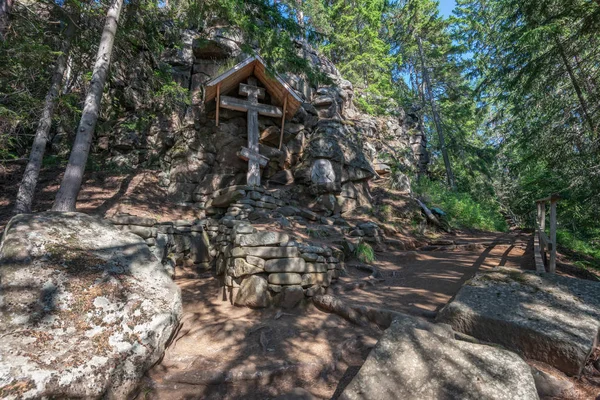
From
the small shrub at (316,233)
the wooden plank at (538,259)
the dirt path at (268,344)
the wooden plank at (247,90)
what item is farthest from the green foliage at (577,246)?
the wooden plank at (247,90)

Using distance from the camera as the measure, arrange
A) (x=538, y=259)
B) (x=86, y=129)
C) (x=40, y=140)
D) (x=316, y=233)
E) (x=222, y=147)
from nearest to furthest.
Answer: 1. (x=538, y=259)
2. (x=86, y=129)
3. (x=40, y=140)
4. (x=316, y=233)
5. (x=222, y=147)

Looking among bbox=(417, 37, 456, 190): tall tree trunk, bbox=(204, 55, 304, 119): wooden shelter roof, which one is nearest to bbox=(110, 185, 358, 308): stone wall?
bbox=(204, 55, 304, 119): wooden shelter roof

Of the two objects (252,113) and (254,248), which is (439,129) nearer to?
(252,113)

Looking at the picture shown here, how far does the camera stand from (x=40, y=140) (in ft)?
23.5

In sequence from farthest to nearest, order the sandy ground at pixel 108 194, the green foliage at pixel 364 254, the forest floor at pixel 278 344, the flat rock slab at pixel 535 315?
the sandy ground at pixel 108 194
the green foliage at pixel 364 254
the forest floor at pixel 278 344
the flat rock slab at pixel 535 315

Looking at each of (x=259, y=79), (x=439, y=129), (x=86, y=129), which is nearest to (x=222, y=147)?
(x=259, y=79)

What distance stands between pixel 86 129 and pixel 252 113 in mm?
5134

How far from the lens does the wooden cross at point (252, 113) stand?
375 inches

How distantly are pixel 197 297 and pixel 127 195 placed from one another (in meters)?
5.81

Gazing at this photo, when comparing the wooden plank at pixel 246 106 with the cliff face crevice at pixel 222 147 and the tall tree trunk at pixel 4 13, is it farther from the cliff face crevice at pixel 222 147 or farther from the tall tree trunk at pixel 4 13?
the tall tree trunk at pixel 4 13

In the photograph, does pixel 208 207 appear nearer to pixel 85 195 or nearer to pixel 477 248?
pixel 85 195

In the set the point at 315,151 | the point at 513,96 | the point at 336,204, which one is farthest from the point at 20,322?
the point at 513,96

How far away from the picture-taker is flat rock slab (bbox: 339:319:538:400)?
185 centimetres

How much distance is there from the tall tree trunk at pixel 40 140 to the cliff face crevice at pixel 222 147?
339 centimetres
